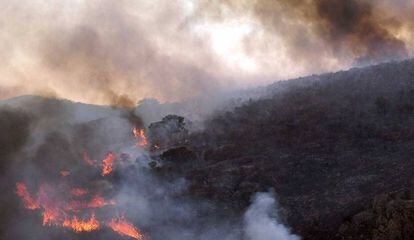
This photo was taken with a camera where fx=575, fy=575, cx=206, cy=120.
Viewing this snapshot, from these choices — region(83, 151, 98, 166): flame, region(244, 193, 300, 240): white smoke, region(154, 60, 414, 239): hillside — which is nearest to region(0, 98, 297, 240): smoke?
region(244, 193, 300, 240): white smoke

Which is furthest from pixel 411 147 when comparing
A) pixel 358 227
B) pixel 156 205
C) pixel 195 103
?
pixel 195 103

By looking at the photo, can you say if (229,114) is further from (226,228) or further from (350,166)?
(226,228)

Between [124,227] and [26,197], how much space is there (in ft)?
27.6

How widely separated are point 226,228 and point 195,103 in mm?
27542

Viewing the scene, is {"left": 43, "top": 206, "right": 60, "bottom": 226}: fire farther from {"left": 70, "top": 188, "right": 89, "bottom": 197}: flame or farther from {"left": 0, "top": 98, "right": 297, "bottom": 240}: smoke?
{"left": 70, "top": 188, "right": 89, "bottom": 197}: flame

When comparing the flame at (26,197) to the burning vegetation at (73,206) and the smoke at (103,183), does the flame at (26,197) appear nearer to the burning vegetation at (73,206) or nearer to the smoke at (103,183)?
the burning vegetation at (73,206)

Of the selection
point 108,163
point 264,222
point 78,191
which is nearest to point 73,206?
point 78,191

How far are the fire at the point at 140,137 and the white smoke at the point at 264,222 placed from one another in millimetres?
14978

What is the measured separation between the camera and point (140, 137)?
50.1 meters

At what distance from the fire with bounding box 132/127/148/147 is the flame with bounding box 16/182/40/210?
11.1m

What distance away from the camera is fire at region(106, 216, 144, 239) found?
34.0m

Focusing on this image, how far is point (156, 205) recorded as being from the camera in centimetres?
3709

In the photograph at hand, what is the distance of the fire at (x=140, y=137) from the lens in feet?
160

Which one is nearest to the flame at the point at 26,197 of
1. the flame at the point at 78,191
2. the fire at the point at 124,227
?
the flame at the point at 78,191
